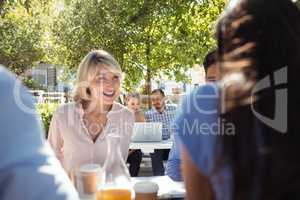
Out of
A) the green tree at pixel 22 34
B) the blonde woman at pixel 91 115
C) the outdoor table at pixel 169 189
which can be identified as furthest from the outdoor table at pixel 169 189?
the green tree at pixel 22 34

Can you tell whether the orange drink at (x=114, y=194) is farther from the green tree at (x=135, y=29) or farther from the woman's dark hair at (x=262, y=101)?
the green tree at (x=135, y=29)

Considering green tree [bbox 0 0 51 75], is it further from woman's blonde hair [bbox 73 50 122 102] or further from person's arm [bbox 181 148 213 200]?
person's arm [bbox 181 148 213 200]

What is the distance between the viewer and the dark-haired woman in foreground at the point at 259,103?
3.12ft

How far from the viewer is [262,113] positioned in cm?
98

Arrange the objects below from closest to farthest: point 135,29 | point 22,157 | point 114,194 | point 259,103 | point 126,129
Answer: point 22,157 → point 259,103 → point 114,194 → point 126,129 → point 135,29

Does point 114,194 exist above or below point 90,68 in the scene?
below

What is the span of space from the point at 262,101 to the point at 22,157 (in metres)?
0.62

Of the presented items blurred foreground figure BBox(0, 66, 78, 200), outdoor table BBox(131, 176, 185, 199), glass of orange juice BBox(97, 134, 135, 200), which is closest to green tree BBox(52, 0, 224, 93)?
outdoor table BBox(131, 176, 185, 199)

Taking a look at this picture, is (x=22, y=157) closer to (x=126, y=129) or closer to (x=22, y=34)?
(x=126, y=129)

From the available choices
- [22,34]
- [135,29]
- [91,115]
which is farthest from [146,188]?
[22,34]

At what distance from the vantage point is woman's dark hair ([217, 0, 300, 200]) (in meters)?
0.95

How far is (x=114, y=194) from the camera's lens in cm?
182

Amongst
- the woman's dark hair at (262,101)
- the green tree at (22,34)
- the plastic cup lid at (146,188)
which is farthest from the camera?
the green tree at (22,34)

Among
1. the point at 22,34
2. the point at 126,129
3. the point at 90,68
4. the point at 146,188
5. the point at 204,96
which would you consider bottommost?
the point at 146,188
